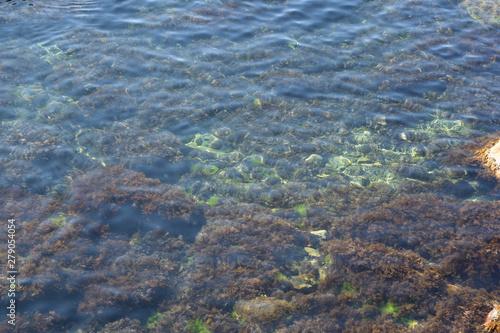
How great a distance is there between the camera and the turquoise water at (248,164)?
5.46 m

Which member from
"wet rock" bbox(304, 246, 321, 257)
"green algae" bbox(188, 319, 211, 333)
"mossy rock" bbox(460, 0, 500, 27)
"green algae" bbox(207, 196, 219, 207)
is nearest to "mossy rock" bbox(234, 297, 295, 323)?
"green algae" bbox(188, 319, 211, 333)

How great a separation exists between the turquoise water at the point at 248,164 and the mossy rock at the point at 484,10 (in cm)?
43

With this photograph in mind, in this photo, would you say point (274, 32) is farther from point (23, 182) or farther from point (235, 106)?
point (23, 182)

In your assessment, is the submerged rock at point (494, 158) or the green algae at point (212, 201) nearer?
the green algae at point (212, 201)

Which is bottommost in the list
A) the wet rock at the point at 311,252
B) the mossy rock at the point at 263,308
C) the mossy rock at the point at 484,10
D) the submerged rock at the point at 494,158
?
the mossy rock at the point at 263,308

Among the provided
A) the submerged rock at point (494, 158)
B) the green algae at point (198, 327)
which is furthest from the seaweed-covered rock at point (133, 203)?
the submerged rock at point (494, 158)

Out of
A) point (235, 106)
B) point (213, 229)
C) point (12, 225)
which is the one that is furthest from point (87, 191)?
point (235, 106)

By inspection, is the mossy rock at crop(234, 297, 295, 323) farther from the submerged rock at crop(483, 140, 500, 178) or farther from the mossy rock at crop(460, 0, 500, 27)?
the mossy rock at crop(460, 0, 500, 27)

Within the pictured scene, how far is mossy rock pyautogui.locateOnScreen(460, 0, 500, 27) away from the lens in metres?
11.9

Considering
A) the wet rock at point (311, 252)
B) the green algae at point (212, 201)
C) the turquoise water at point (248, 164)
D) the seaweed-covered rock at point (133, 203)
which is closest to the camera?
the turquoise water at point (248, 164)

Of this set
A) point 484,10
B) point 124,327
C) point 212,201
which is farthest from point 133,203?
point 484,10

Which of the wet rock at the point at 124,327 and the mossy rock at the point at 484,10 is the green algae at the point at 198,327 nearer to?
the wet rock at the point at 124,327

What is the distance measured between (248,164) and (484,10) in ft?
34.7

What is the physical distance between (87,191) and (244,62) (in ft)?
18.4
